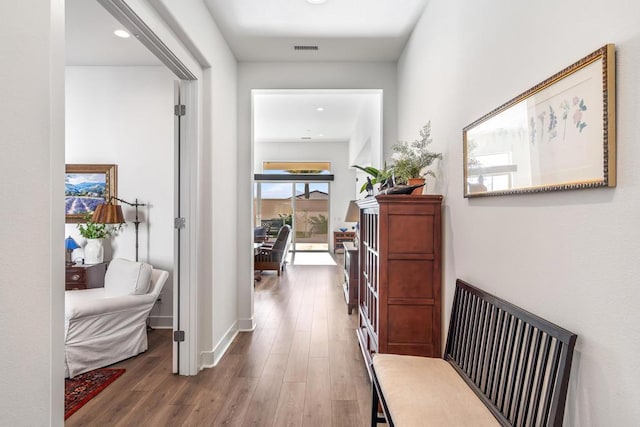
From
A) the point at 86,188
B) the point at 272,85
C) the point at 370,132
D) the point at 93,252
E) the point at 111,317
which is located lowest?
the point at 111,317

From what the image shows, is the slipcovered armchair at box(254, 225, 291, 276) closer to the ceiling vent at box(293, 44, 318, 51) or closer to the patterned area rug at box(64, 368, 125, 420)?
the ceiling vent at box(293, 44, 318, 51)

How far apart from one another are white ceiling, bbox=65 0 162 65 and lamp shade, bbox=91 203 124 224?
1.47 m

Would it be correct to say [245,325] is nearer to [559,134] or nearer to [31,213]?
[31,213]

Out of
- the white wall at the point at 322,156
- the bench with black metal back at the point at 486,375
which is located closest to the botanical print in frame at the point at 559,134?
the bench with black metal back at the point at 486,375

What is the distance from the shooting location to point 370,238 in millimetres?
2672

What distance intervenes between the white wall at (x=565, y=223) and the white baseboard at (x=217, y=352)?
6.50 ft

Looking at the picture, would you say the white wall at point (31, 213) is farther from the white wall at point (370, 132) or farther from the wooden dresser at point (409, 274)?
the white wall at point (370, 132)

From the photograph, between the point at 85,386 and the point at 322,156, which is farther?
the point at 322,156

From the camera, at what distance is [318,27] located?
3.04 m

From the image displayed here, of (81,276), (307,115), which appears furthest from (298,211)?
(81,276)

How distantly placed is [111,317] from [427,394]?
2.60m

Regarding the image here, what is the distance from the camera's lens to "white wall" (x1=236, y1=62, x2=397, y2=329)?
372 cm

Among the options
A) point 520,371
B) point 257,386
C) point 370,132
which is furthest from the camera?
point 370,132

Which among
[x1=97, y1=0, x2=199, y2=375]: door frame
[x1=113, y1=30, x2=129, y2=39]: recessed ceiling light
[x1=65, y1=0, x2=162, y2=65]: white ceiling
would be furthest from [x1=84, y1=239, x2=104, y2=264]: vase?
[x1=113, y1=30, x2=129, y2=39]: recessed ceiling light
